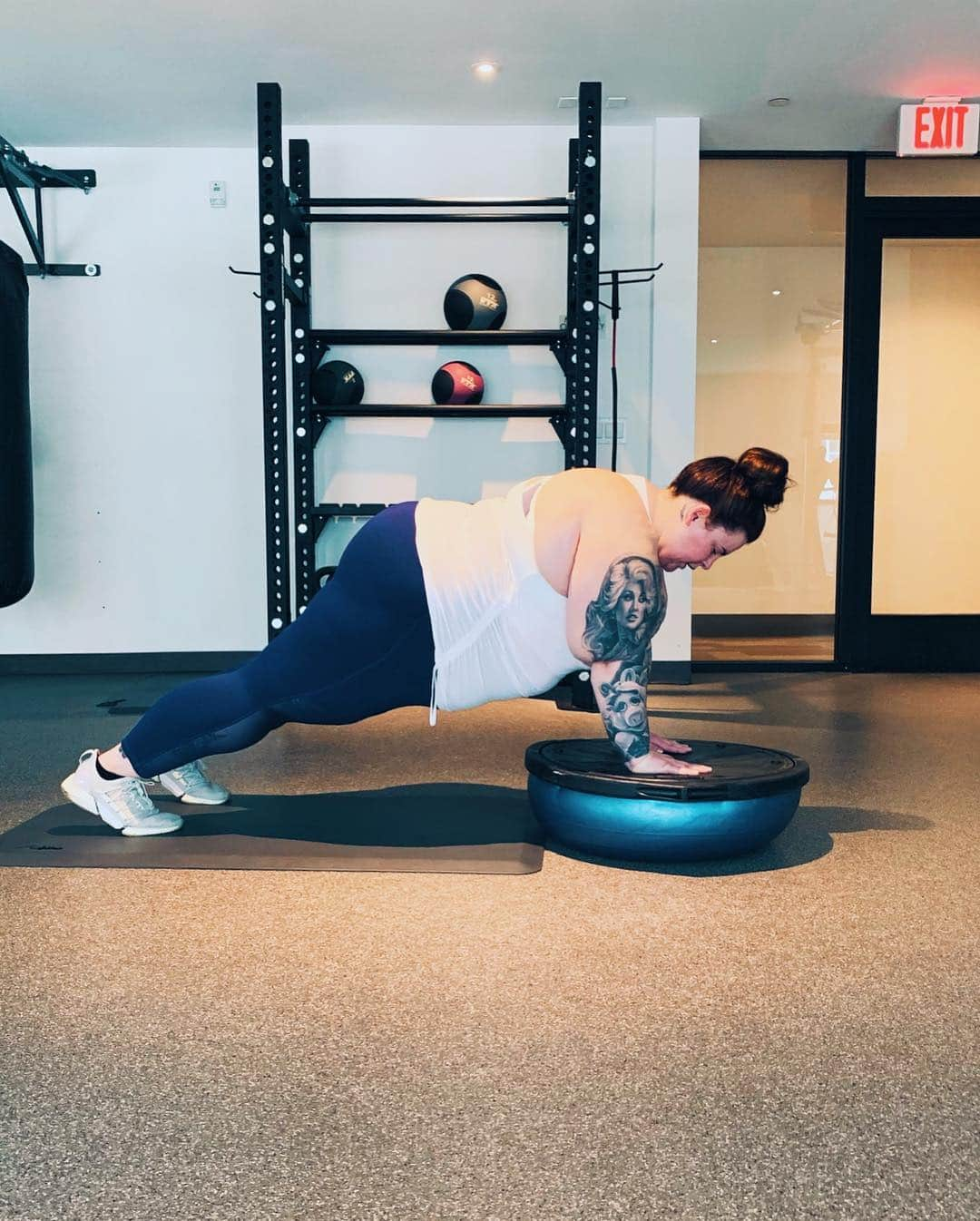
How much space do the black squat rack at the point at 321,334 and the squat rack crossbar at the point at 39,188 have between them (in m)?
1.00

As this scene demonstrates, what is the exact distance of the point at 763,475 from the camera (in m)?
2.00

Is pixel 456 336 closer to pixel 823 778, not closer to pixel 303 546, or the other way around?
pixel 303 546

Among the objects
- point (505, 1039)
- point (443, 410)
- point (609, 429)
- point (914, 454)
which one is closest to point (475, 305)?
point (443, 410)

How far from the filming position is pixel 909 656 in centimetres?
507

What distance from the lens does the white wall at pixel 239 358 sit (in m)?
4.66

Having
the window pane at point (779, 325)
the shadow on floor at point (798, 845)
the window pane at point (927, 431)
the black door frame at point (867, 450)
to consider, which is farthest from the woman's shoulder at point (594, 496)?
the window pane at point (927, 431)

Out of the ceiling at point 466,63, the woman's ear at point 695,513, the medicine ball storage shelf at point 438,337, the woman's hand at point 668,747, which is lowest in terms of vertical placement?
the woman's hand at point 668,747

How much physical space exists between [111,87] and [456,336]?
5.22 ft

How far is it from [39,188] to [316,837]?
3645mm

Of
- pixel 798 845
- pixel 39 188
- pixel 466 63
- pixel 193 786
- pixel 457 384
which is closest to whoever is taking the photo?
pixel 798 845

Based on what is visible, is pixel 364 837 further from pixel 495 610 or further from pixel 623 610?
pixel 623 610

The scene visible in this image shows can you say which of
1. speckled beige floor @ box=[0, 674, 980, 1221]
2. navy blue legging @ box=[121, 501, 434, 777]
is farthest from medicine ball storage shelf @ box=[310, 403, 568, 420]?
speckled beige floor @ box=[0, 674, 980, 1221]

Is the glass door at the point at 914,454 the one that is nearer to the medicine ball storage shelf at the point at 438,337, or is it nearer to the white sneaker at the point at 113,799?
the medicine ball storage shelf at the point at 438,337

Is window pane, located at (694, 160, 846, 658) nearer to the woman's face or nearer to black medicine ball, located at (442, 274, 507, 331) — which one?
black medicine ball, located at (442, 274, 507, 331)
